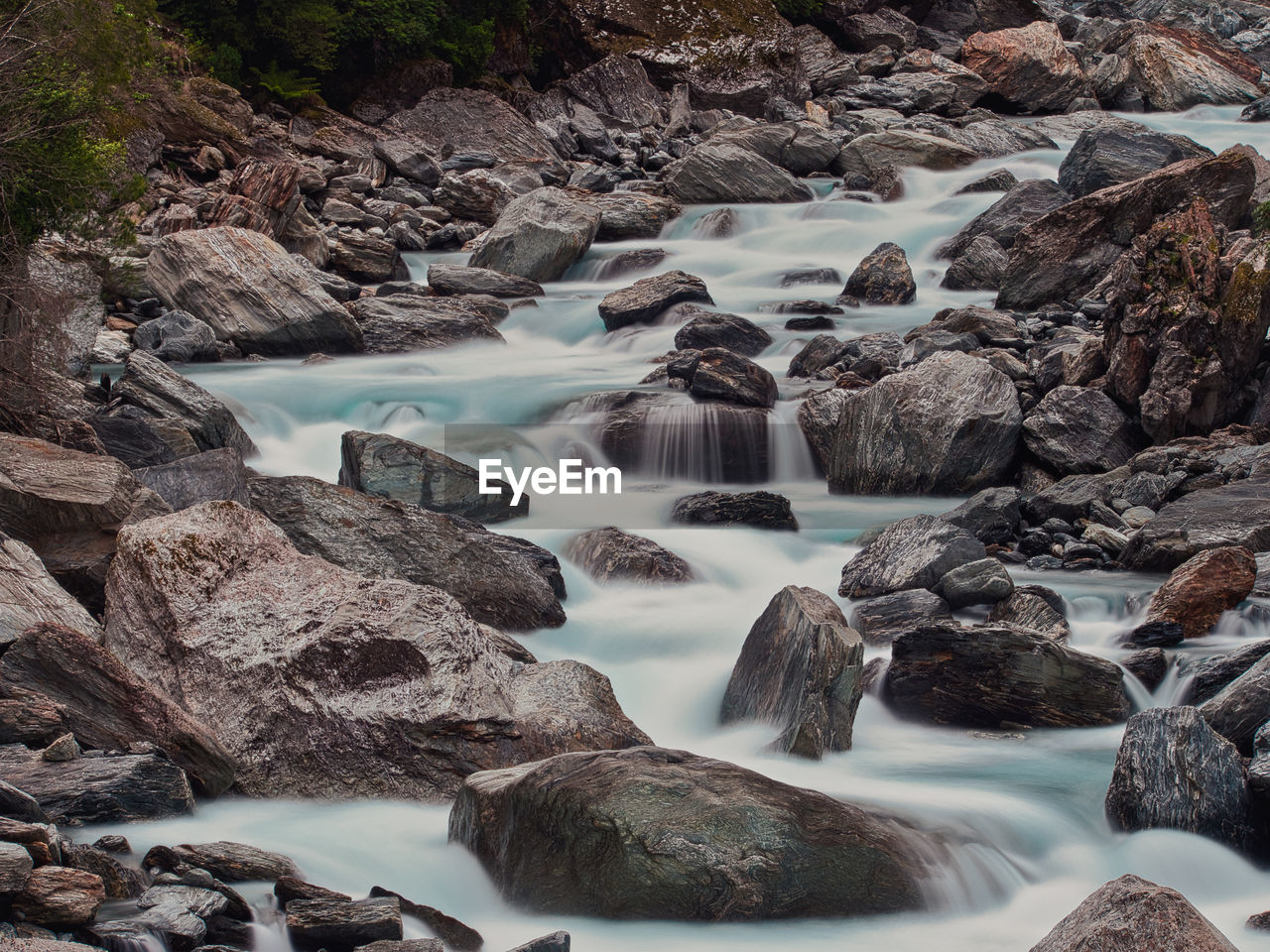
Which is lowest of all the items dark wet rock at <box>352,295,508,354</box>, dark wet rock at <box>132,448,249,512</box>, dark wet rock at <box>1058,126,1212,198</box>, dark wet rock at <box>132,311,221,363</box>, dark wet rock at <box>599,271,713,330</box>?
dark wet rock at <box>132,448,249,512</box>

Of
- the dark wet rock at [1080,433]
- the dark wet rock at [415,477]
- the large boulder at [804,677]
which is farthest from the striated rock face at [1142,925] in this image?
the dark wet rock at [1080,433]

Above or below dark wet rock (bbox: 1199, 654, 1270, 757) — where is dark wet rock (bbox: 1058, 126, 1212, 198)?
above

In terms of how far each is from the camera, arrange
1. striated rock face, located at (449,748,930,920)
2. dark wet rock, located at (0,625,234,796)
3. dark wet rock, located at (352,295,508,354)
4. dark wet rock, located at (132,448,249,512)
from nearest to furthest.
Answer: striated rock face, located at (449,748,930,920) < dark wet rock, located at (0,625,234,796) < dark wet rock, located at (132,448,249,512) < dark wet rock, located at (352,295,508,354)

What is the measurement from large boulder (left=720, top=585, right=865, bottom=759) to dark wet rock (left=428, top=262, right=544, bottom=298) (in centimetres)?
1138

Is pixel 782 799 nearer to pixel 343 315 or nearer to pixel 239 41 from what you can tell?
pixel 343 315

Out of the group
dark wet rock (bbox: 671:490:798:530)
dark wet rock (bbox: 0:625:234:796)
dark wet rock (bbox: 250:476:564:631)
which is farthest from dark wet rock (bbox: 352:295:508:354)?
dark wet rock (bbox: 0:625:234:796)

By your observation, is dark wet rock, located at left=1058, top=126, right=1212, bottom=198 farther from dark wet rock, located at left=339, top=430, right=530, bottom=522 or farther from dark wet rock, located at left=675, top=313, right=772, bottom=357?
dark wet rock, located at left=339, top=430, right=530, bottom=522

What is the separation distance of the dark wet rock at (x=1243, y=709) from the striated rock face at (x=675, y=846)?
2.08m

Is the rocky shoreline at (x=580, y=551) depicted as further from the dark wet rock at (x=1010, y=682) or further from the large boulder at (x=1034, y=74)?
the large boulder at (x=1034, y=74)

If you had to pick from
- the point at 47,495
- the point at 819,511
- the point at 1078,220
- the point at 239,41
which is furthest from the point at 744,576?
the point at 239,41

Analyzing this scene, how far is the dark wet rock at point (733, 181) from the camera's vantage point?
23.0 meters

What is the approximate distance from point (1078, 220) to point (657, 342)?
5.57 metres

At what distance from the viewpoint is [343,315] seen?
49.3 ft

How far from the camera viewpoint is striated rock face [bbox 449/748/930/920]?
4828 millimetres
